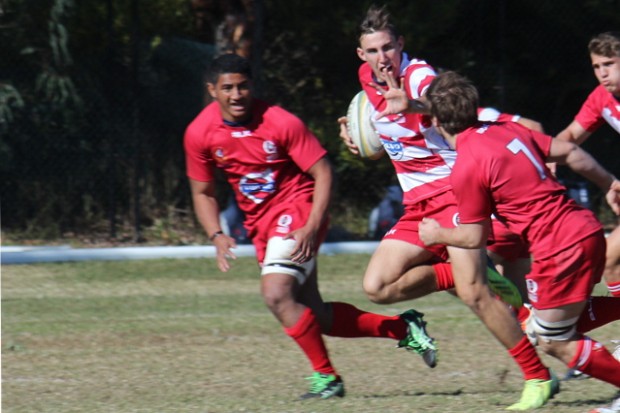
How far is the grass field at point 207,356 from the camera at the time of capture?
577cm

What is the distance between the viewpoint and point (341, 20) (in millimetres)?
14031

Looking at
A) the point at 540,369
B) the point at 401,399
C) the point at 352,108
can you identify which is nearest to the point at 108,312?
the point at 352,108

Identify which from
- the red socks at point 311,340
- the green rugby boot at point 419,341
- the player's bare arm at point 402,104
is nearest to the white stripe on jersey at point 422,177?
the green rugby boot at point 419,341

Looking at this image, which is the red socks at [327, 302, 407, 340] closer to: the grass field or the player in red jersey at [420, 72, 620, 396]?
the grass field

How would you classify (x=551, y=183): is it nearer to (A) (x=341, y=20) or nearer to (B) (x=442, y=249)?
(B) (x=442, y=249)

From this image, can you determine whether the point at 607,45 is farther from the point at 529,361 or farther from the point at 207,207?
the point at 207,207

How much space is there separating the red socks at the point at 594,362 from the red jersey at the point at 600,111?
2.28 m

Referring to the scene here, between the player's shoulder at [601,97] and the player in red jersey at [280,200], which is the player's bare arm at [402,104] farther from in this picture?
the player's shoulder at [601,97]

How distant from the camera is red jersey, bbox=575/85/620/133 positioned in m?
7.01

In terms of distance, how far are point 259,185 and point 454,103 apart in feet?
4.63

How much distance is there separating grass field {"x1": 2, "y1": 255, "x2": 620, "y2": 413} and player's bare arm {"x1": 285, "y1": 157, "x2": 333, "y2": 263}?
727 millimetres

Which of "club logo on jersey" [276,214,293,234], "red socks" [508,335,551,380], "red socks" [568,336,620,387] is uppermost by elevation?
Answer: "club logo on jersey" [276,214,293,234]

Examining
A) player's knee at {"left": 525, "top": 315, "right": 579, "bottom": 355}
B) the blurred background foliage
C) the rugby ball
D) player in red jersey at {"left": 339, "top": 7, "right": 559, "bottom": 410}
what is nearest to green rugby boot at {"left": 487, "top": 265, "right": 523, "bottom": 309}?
player in red jersey at {"left": 339, "top": 7, "right": 559, "bottom": 410}

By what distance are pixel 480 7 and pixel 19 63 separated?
16.8 ft
